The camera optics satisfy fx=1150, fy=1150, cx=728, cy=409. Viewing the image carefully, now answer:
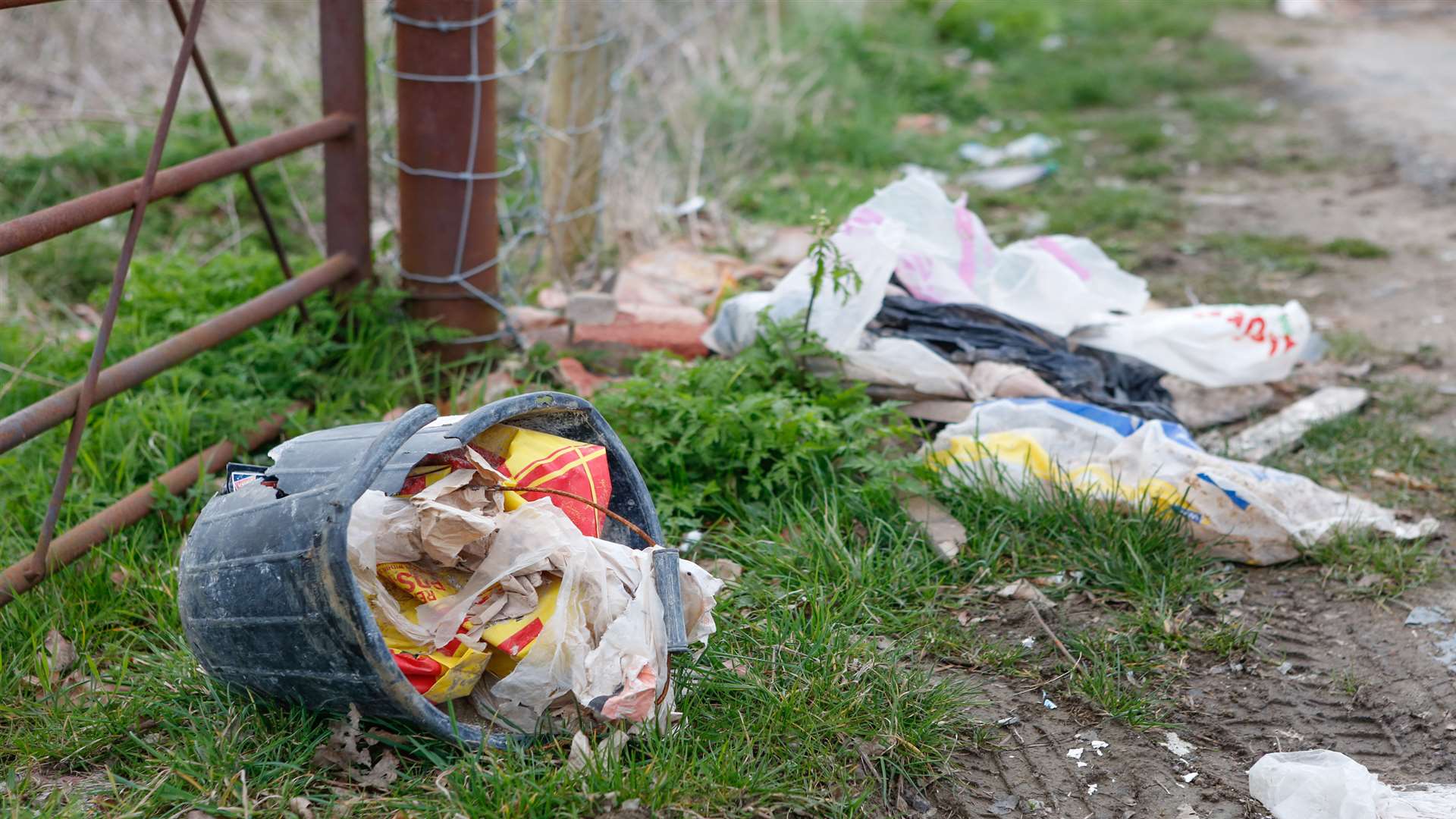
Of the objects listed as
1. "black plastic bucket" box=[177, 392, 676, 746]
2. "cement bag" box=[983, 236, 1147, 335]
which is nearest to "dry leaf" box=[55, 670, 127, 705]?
"black plastic bucket" box=[177, 392, 676, 746]

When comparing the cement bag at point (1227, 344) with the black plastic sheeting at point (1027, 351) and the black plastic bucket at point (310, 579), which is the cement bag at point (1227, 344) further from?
the black plastic bucket at point (310, 579)

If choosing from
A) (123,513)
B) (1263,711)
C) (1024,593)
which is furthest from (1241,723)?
(123,513)

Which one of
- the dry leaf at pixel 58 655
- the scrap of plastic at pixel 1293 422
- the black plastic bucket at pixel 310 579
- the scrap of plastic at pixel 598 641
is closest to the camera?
the black plastic bucket at pixel 310 579

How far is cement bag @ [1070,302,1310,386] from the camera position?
12.2ft

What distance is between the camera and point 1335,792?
202 cm

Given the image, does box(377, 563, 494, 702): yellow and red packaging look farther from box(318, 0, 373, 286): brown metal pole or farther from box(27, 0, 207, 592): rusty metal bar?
box(318, 0, 373, 286): brown metal pole

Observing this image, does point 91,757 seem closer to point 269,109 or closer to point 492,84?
point 492,84

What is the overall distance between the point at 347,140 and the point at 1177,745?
8.87 ft

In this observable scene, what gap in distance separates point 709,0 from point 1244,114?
3680 mm

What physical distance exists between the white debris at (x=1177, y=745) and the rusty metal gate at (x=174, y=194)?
2.34m

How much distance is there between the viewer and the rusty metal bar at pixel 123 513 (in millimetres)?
2461

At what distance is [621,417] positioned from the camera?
3.07 meters

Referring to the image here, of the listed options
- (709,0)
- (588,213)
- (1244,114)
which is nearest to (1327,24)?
(1244,114)

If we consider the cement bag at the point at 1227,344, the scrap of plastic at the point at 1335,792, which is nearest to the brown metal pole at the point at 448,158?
the cement bag at the point at 1227,344
